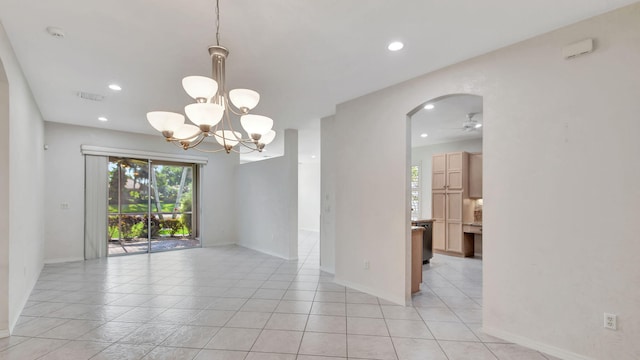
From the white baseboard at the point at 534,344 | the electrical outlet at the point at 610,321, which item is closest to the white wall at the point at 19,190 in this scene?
the white baseboard at the point at 534,344

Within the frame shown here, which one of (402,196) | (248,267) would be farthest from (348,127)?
(248,267)

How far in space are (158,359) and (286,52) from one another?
295cm

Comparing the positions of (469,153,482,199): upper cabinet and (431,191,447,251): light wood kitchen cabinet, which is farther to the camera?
(431,191,447,251): light wood kitchen cabinet

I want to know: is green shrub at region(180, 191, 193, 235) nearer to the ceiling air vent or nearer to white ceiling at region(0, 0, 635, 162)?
the ceiling air vent

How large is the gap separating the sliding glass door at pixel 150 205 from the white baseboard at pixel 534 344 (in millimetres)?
6970

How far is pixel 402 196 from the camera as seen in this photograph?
3764 millimetres

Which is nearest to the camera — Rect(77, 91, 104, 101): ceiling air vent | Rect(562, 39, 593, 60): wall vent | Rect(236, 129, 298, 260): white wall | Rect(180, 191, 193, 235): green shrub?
Rect(562, 39, 593, 60): wall vent

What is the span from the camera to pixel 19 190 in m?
3.38

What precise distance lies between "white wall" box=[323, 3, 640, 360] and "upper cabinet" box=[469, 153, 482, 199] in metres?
4.11

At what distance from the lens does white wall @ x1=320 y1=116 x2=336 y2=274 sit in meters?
5.45

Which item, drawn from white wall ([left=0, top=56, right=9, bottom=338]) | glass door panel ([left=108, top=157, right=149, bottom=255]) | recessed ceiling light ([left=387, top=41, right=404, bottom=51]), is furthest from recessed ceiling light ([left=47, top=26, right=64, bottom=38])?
glass door panel ([left=108, top=157, right=149, bottom=255])

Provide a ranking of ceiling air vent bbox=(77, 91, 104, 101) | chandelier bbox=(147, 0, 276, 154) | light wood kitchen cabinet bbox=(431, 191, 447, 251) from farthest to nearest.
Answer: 1. light wood kitchen cabinet bbox=(431, 191, 447, 251)
2. ceiling air vent bbox=(77, 91, 104, 101)
3. chandelier bbox=(147, 0, 276, 154)

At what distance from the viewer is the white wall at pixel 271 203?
20.9ft

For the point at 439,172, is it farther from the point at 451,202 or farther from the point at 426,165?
the point at 426,165
